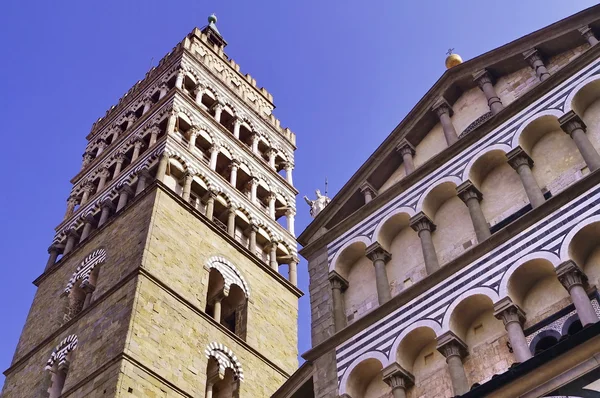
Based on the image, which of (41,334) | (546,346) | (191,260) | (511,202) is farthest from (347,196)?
(41,334)

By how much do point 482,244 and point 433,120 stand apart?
3.92m

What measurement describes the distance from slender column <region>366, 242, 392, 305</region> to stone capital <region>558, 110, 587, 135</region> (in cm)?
304

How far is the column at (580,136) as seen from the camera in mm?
11047

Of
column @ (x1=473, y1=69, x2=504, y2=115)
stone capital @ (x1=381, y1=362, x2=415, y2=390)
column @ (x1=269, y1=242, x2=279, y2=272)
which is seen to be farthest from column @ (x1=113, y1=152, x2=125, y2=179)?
stone capital @ (x1=381, y1=362, x2=415, y2=390)

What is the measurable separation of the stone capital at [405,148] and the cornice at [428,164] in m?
0.18

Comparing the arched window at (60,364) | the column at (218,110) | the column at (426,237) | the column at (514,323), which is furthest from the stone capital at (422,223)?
the column at (218,110)

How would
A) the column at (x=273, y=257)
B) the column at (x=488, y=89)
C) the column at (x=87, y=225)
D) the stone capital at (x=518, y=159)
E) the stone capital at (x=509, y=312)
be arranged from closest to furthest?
the stone capital at (x=509, y=312)
the stone capital at (x=518, y=159)
the column at (x=488, y=89)
the column at (x=87, y=225)
the column at (x=273, y=257)

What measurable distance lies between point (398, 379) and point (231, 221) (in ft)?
50.3

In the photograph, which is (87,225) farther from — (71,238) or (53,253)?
(53,253)

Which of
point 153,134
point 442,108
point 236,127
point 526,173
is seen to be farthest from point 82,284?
point 526,173

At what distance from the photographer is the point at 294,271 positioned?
2719 cm

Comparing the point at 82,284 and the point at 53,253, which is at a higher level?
the point at 53,253

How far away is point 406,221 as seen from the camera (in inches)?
519

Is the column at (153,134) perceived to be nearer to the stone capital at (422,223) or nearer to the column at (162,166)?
the column at (162,166)
